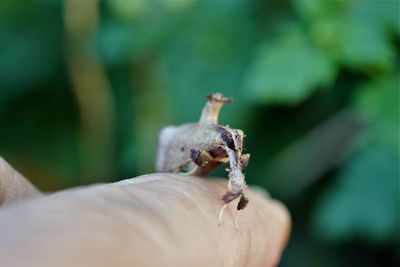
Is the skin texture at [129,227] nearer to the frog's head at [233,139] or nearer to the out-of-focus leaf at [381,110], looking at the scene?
the frog's head at [233,139]

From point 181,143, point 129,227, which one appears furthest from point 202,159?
point 129,227

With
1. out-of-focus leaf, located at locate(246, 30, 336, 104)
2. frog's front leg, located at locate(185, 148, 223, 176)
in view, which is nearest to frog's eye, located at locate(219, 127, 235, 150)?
frog's front leg, located at locate(185, 148, 223, 176)

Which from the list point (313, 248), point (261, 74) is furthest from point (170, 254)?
point (313, 248)

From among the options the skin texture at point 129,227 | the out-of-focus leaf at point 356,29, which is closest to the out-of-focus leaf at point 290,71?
the out-of-focus leaf at point 356,29

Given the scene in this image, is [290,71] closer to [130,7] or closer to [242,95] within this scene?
Answer: [242,95]

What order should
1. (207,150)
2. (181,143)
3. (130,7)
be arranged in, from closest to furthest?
(207,150) → (181,143) → (130,7)

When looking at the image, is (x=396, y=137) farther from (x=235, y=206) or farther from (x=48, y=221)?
(x=48, y=221)

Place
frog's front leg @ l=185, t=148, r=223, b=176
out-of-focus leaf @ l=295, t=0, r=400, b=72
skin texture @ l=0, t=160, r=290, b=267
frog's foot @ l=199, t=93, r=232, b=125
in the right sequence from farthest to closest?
out-of-focus leaf @ l=295, t=0, r=400, b=72 → frog's foot @ l=199, t=93, r=232, b=125 → frog's front leg @ l=185, t=148, r=223, b=176 → skin texture @ l=0, t=160, r=290, b=267

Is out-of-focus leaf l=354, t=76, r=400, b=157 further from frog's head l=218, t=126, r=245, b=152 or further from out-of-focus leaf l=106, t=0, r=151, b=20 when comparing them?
frog's head l=218, t=126, r=245, b=152
